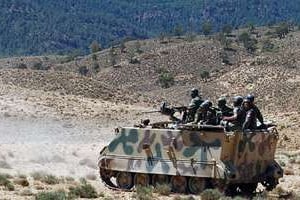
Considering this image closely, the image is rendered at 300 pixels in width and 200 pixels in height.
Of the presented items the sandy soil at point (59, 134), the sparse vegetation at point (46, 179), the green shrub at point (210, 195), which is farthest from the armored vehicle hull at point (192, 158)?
the sparse vegetation at point (46, 179)

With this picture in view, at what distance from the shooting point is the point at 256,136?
69.8 ft

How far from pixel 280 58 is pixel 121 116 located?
4320cm

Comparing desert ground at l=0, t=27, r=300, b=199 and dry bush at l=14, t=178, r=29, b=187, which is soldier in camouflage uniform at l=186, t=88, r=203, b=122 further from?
dry bush at l=14, t=178, r=29, b=187

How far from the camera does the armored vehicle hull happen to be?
819 inches

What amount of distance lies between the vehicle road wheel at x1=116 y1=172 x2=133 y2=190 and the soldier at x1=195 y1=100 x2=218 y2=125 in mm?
2563

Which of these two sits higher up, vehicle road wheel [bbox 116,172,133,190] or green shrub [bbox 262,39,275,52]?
green shrub [bbox 262,39,275,52]

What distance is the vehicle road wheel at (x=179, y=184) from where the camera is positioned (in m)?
21.6

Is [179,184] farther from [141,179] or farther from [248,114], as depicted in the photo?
[248,114]

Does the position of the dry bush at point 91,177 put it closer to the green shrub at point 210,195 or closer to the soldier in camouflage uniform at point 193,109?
the soldier in camouflage uniform at point 193,109

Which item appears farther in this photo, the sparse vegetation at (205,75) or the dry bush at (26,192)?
the sparse vegetation at (205,75)

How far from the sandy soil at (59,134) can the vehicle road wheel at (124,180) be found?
0.60 metres

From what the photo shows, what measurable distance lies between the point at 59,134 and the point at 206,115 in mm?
27625

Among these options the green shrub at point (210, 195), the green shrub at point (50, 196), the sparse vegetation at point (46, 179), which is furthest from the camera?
the sparse vegetation at point (46, 179)

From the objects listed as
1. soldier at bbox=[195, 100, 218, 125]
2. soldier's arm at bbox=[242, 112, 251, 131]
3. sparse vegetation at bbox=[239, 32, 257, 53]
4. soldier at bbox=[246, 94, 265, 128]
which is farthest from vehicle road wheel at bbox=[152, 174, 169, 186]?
sparse vegetation at bbox=[239, 32, 257, 53]
